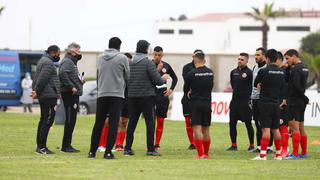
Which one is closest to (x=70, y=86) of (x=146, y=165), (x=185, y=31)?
(x=146, y=165)

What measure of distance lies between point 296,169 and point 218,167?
4.26 ft

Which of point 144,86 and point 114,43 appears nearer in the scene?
point 114,43

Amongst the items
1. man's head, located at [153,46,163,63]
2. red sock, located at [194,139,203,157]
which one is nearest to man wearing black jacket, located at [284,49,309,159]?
red sock, located at [194,139,203,157]

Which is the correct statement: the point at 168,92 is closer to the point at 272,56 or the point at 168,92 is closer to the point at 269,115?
the point at 269,115

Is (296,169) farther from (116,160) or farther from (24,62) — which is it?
(24,62)

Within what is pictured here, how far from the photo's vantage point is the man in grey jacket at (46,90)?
1847 centimetres

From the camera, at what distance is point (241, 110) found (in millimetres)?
20625

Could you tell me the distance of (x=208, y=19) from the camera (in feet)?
446

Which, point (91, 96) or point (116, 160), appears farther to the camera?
point (91, 96)

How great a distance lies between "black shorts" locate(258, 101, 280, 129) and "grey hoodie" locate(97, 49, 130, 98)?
104 inches

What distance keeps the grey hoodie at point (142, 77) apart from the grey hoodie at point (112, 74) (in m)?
1.17

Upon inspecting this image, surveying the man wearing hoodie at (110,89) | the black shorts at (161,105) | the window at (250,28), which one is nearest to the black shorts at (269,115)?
the man wearing hoodie at (110,89)

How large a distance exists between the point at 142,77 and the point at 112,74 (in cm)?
134

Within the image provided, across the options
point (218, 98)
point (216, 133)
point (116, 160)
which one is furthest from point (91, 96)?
point (116, 160)
